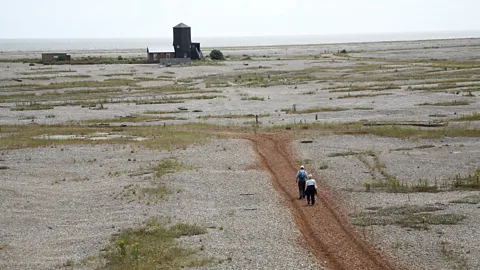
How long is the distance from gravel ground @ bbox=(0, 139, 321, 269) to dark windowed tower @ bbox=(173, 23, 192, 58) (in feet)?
303

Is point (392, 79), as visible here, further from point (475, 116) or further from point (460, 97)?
point (475, 116)

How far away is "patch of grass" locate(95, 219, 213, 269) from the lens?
2167 centimetres

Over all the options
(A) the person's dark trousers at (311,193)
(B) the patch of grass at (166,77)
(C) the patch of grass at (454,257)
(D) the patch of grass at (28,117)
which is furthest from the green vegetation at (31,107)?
(C) the patch of grass at (454,257)

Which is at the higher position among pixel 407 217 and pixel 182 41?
pixel 182 41

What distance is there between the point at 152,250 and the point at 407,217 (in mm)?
10691

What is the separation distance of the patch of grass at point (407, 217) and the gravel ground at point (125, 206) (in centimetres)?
326

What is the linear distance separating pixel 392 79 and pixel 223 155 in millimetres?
52237

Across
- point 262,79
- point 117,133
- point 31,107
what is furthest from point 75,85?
point 117,133

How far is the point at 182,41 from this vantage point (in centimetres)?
13575

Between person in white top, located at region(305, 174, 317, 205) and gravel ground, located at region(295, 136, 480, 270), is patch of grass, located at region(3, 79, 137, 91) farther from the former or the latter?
person in white top, located at region(305, 174, 317, 205)

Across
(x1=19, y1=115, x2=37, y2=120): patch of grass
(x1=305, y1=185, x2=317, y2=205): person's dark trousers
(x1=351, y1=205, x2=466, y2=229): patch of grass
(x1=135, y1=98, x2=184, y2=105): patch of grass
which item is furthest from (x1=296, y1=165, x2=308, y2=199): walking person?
(x1=135, y1=98, x2=184, y2=105): patch of grass

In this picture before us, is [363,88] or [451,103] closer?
[451,103]

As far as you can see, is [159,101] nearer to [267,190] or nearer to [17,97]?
[17,97]

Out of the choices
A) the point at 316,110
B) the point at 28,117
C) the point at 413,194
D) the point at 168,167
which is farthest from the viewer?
the point at 28,117
